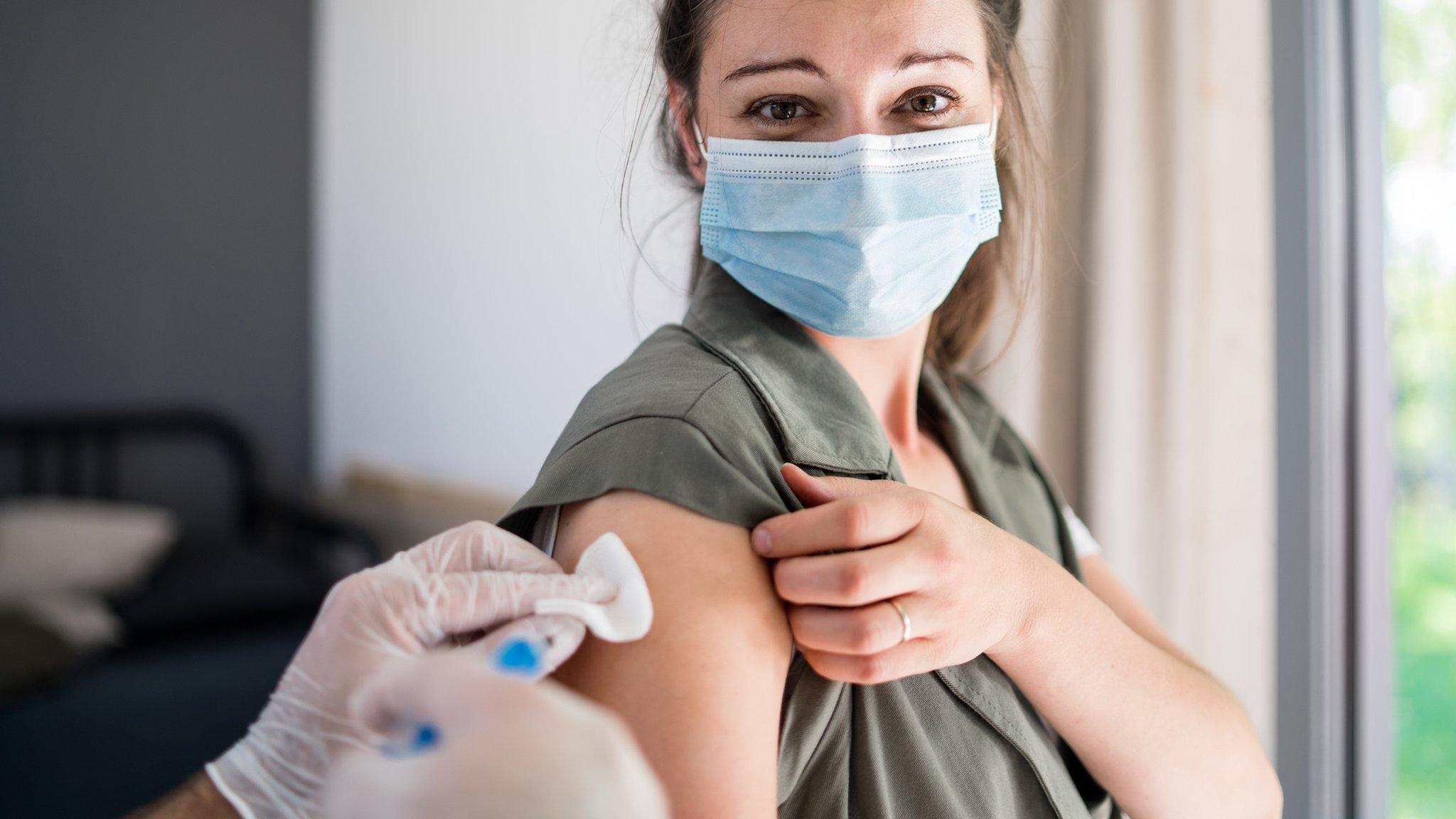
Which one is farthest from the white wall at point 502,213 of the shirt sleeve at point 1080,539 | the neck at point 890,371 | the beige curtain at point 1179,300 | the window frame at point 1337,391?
the window frame at point 1337,391

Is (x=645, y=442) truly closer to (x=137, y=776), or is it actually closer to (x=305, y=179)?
(x=137, y=776)

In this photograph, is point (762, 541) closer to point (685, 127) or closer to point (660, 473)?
point (660, 473)

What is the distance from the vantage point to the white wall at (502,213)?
95 cm

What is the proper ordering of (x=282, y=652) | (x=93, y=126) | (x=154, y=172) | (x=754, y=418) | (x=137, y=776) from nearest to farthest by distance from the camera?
(x=754, y=418), (x=137, y=776), (x=282, y=652), (x=93, y=126), (x=154, y=172)

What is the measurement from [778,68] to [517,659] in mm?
534

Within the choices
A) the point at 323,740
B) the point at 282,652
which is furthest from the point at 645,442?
the point at 282,652

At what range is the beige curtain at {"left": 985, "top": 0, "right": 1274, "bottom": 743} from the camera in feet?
5.58

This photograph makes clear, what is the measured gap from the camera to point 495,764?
1.06ft

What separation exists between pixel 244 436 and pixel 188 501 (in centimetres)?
36

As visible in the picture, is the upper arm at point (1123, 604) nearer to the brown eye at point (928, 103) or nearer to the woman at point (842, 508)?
the woman at point (842, 508)

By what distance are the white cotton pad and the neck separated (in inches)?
15.3

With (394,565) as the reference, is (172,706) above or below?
below

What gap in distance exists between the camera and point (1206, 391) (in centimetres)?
173

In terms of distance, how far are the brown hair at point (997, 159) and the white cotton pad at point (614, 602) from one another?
1.57 ft
